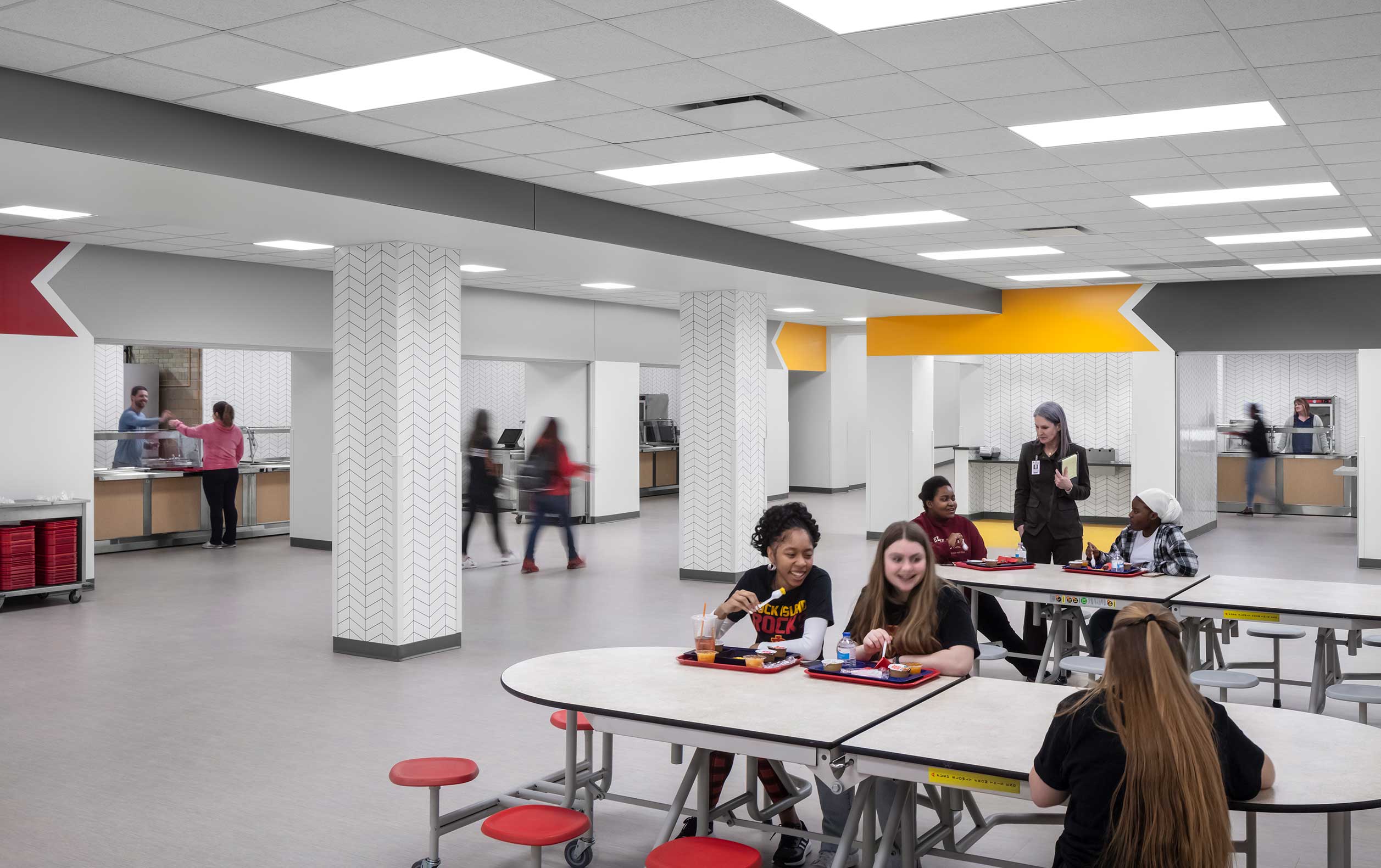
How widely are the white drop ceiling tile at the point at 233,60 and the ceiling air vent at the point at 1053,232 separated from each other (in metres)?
5.74

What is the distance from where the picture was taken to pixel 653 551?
13.0 m

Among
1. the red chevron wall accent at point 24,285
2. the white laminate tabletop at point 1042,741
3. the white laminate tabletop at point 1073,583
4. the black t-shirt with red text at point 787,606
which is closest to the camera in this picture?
the white laminate tabletop at point 1042,741

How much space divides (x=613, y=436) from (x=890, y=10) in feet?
40.6

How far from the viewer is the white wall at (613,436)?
1554 cm

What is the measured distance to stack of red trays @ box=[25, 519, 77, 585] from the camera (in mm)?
9391

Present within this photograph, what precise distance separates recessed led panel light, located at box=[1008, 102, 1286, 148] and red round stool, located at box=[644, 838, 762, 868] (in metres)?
3.66

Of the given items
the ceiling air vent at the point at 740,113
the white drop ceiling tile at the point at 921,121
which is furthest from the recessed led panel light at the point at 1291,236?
the ceiling air vent at the point at 740,113

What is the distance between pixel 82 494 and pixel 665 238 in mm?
5771

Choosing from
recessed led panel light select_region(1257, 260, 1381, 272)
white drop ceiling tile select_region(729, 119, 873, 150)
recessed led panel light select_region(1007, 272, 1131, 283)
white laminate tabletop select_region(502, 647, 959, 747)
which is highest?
recessed led panel light select_region(1007, 272, 1131, 283)

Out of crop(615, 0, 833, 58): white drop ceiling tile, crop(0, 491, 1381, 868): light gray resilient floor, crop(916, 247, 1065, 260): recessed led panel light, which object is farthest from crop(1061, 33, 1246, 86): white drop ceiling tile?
crop(916, 247, 1065, 260): recessed led panel light

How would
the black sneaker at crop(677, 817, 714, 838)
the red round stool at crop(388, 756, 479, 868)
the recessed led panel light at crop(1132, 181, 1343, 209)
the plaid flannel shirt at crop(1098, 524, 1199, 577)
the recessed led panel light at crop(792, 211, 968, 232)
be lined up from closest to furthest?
the red round stool at crop(388, 756, 479, 868) → the black sneaker at crop(677, 817, 714, 838) → the plaid flannel shirt at crop(1098, 524, 1199, 577) → the recessed led panel light at crop(1132, 181, 1343, 209) → the recessed led panel light at crop(792, 211, 968, 232)

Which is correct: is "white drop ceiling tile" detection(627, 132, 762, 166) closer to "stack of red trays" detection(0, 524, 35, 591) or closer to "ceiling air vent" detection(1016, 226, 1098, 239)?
"ceiling air vent" detection(1016, 226, 1098, 239)

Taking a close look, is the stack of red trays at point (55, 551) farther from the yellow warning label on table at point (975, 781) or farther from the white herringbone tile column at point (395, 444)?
the yellow warning label on table at point (975, 781)

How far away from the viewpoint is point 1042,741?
10.2ft
